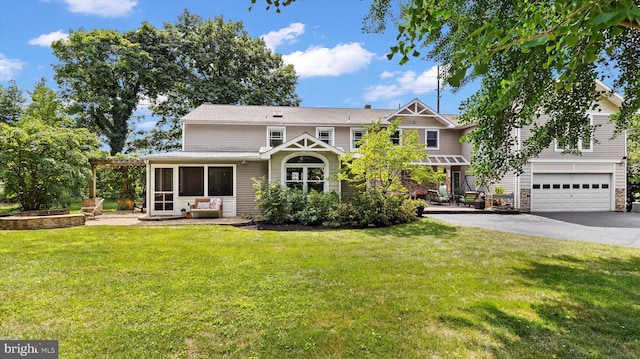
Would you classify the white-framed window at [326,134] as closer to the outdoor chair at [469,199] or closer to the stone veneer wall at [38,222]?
the outdoor chair at [469,199]

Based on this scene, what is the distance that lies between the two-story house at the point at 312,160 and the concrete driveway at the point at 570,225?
1781 mm

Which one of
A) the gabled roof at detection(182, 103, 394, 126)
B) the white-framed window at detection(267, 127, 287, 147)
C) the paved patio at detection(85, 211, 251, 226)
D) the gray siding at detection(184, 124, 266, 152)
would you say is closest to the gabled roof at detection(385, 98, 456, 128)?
the gabled roof at detection(182, 103, 394, 126)

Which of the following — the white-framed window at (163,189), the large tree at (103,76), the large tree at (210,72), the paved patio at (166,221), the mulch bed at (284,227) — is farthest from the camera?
the large tree at (210,72)

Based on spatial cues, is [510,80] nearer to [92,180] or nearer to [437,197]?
[437,197]

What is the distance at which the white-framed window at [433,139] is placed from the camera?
1957cm

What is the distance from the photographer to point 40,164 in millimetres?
12102

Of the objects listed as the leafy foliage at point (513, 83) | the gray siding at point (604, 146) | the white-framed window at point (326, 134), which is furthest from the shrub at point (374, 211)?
the gray siding at point (604, 146)

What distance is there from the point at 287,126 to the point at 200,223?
807 cm

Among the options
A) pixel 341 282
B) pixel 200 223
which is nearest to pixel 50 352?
pixel 341 282

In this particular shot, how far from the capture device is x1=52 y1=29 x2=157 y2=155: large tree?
23672 millimetres

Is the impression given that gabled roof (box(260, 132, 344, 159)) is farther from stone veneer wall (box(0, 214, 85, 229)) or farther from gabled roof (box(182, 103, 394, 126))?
stone veneer wall (box(0, 214, 85, 229))

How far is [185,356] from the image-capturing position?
2930 millimetres

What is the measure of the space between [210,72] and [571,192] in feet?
95.6

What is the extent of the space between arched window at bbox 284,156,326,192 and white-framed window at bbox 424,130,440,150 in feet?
30.3
